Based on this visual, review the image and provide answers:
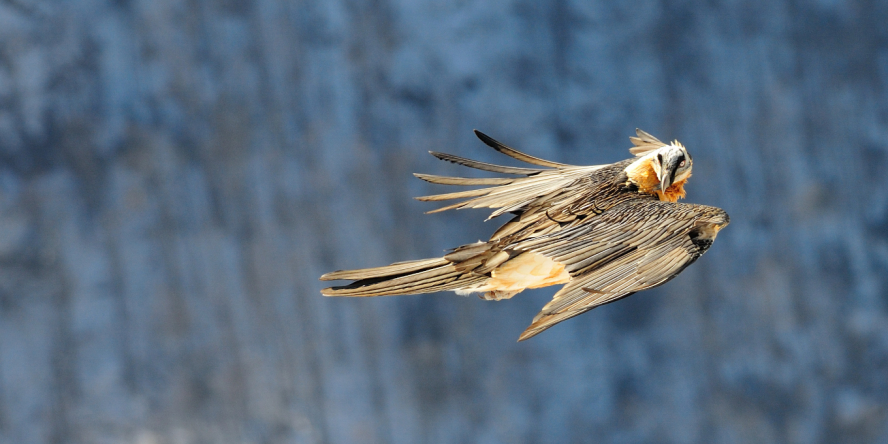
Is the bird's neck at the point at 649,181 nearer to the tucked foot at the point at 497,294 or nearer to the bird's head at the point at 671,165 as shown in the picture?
the bird's head at the point at 671,165

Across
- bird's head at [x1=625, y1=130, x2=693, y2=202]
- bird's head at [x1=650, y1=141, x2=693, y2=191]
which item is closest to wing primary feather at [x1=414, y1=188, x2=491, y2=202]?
bird's head at [x1=625, y1=130, x2=693, y2=202]

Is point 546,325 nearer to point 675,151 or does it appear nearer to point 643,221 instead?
point 643,221

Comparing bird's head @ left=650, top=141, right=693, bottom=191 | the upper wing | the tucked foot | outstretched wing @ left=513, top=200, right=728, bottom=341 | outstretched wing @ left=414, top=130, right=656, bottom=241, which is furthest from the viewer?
the upper wing

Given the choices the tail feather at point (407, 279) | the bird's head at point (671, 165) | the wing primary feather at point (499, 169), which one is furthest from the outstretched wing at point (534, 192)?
the tail feather at point (407, 279)

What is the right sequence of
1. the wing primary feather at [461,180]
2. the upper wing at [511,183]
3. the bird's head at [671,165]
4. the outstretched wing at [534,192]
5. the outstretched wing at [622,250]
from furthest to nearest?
the wing primary feather at [461,180]
the upper wing at [511,183]
the bird's head at [671,165]
the outstretched wing at [534,192]
the outstretched wing at [622,250]

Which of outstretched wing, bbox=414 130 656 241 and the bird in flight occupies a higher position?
outstretched wing, bbox=414 130 656 241

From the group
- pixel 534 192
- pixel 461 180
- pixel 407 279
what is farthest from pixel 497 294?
pixel 461 180

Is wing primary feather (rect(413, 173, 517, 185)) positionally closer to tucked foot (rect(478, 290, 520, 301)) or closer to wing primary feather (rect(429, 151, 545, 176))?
wing primary feather (rect(429, 151, 545, 176))

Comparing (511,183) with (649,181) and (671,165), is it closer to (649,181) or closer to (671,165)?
(649,181)
